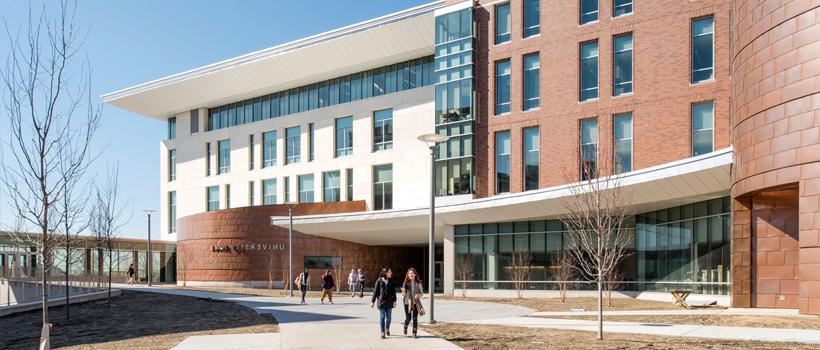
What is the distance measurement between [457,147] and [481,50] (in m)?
5.47

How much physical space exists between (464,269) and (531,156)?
7317 mm

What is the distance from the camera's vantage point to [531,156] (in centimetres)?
4116

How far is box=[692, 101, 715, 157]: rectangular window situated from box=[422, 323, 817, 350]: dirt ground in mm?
17307

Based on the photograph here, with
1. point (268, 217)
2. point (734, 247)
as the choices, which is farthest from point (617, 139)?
point (268, 217)

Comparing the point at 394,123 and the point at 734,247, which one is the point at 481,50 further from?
the point at 734,247

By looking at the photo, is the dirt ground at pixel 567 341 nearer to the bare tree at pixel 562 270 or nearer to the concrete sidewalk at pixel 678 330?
the concrete sidewalk at pixel 678 330

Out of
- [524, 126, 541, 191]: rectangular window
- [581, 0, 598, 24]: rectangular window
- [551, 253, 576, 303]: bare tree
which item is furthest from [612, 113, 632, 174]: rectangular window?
[551, 253, 576, 303]: bare tree

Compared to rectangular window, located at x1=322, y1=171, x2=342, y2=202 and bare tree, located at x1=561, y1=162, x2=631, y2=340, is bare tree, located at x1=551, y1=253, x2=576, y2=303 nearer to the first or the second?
bare tree, located at x1=561, y1=162, x2=631, y2=340

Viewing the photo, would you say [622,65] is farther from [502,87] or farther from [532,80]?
[502,87]

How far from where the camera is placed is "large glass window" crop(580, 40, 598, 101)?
38750mm

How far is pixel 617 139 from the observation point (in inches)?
1479

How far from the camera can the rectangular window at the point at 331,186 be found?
55.7 metres

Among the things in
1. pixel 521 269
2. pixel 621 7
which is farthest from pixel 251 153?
pixel 621 7

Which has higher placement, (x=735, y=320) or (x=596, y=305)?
(x=735, y=320)
